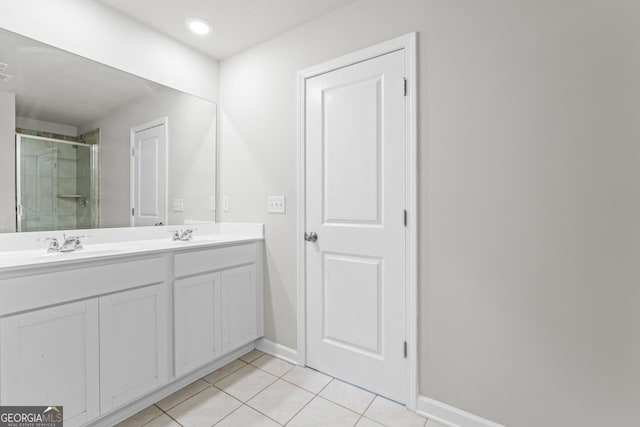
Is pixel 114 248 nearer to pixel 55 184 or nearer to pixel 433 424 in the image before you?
pixel 55 184

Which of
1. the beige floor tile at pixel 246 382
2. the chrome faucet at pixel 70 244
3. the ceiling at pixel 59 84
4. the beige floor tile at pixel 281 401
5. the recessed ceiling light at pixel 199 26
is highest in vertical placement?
the recessed ceiling light at pixel 199 26

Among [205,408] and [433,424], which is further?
[205,408]

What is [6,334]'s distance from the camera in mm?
1159

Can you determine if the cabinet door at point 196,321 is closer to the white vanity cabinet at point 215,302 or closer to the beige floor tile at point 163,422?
the white vanity cabinet at point 215,302

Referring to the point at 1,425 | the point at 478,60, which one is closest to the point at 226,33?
the point at 478,60

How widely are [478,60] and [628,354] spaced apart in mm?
1406

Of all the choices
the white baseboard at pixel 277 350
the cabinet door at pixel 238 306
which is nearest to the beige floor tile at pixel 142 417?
the cabinet door at pixel 238 306

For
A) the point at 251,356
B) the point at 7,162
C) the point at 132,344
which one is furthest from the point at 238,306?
the point at 7,162

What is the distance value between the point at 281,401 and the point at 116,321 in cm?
100

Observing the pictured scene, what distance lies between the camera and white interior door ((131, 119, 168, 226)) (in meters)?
2.07

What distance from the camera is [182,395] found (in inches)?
69.1

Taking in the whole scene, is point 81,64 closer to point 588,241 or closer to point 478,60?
point 478,60

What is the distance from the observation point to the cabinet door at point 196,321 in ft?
5.74

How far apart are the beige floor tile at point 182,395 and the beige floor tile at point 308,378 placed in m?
0.52
